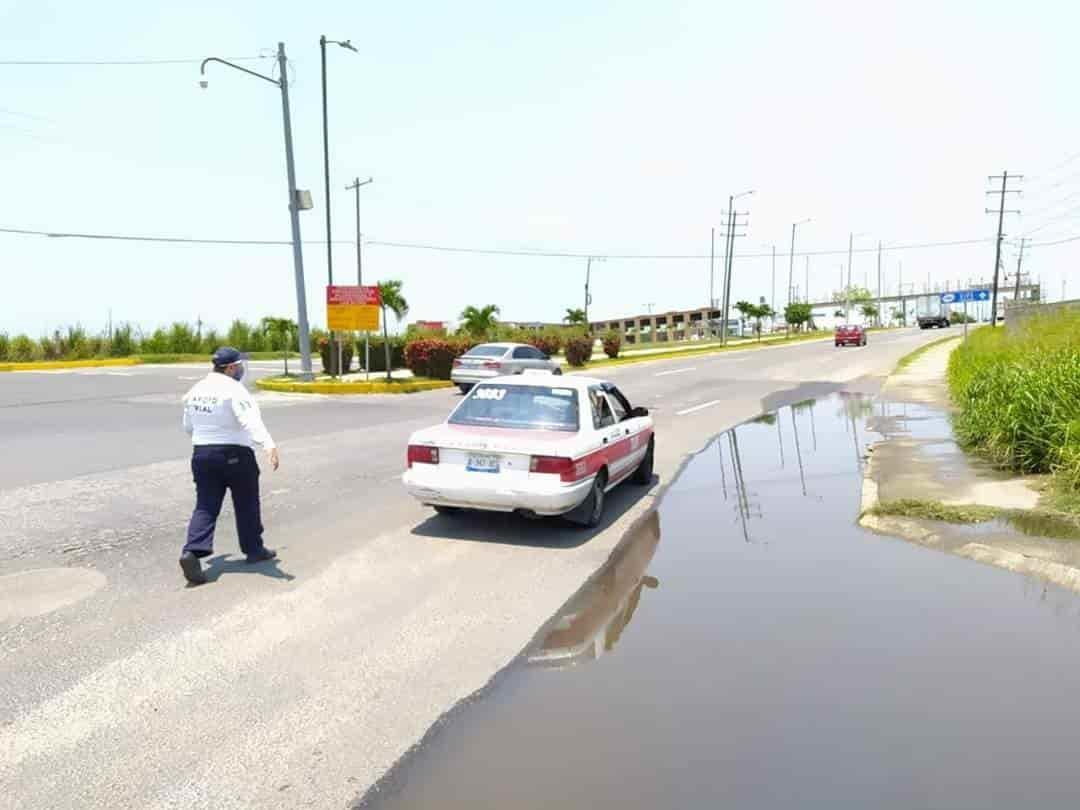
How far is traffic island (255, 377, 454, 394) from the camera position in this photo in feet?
78.8

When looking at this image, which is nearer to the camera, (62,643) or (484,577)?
(62,643)

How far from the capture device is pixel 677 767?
11.6ft

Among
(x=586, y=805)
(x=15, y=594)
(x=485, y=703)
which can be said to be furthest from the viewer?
(x=15, y=594)

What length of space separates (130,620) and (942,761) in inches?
183

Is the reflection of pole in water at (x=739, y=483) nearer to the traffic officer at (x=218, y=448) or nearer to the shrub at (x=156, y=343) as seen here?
the traffic officer at (x=218, y=448)

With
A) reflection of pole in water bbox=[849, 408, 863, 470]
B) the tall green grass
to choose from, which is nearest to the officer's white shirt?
the tall green grass

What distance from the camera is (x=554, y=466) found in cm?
716

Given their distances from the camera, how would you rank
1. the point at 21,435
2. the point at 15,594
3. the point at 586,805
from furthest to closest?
the point at 21,435 < the point at 15,594 < the point at 586,805

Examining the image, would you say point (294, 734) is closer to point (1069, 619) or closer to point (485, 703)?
point (485, 703)

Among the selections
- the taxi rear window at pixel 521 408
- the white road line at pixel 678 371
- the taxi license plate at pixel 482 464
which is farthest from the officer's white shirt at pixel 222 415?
the white road line at pixel 678 371

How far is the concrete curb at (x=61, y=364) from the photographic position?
3506 centimetres

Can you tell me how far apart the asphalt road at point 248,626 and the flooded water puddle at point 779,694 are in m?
0.37

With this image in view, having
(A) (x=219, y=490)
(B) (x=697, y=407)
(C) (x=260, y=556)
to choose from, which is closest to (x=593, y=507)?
(C) (x=260, y=556)

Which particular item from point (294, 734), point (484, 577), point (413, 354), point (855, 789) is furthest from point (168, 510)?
point (413, 354)
